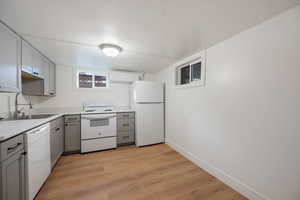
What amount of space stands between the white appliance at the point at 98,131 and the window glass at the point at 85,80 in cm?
94

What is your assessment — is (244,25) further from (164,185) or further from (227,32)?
(164,185)

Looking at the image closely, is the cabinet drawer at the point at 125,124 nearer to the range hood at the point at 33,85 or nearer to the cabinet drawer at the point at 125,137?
the cabinet drawer at the point at 125,137

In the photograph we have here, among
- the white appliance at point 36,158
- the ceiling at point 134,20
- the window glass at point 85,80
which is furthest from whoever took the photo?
the window glass at point 85,80

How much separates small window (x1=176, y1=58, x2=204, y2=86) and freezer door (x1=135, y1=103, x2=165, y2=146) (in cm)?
92

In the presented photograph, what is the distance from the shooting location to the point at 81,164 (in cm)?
227

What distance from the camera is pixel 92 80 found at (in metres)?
3.43

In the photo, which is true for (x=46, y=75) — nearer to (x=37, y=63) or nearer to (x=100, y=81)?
(x=37, y=63)

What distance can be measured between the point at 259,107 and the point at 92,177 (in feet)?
8.29

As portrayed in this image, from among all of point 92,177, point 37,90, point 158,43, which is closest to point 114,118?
point 92,177

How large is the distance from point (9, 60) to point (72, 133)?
1725 mm

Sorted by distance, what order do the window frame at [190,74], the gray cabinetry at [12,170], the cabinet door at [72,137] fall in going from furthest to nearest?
the cabinet door at [72,137] < the window frame at [190,74] < the gray cabinetry at [12,170]

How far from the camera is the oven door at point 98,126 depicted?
2.73 metres

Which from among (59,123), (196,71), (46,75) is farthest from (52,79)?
(196,71)

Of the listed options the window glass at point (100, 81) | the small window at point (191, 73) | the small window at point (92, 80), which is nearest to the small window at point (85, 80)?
the small window at point (92, 80)
